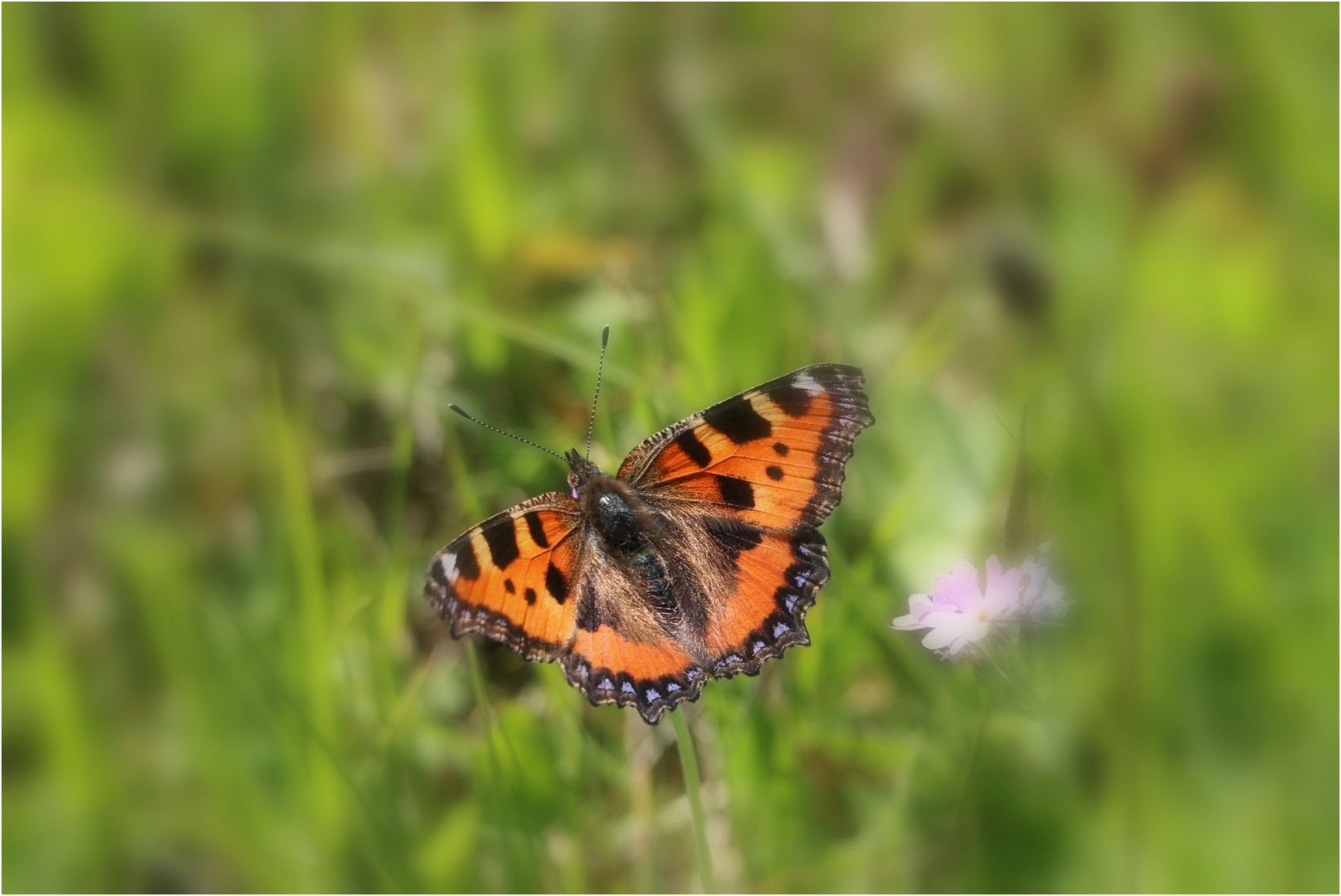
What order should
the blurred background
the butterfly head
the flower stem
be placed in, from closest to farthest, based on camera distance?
the flower stem → the butterfly head → the blurred background

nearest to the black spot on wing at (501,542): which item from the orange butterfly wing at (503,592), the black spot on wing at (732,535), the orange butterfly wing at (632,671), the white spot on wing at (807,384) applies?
the orange butterfly wing at (503,592)

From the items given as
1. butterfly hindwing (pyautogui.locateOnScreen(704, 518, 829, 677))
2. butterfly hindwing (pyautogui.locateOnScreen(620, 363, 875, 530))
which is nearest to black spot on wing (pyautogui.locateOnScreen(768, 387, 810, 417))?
butterfly hindwing (pyautogui.locateOnScreen(620, 363, 875, 530))

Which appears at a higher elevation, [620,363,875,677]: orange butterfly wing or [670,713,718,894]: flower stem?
[620,363,875,677]: orange butterfly wing

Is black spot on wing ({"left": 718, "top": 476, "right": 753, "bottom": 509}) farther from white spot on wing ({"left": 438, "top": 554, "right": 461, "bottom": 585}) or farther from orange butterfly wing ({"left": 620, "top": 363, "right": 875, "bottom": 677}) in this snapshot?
white spot on wing ({"left": 438, "top": 554, "right": 461, "bottom": 585})

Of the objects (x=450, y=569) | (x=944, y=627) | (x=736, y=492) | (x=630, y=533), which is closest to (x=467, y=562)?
(x=450, y=569)

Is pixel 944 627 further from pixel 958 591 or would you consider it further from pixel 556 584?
pixel 556 584

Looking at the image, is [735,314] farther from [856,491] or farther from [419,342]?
[419,342]
